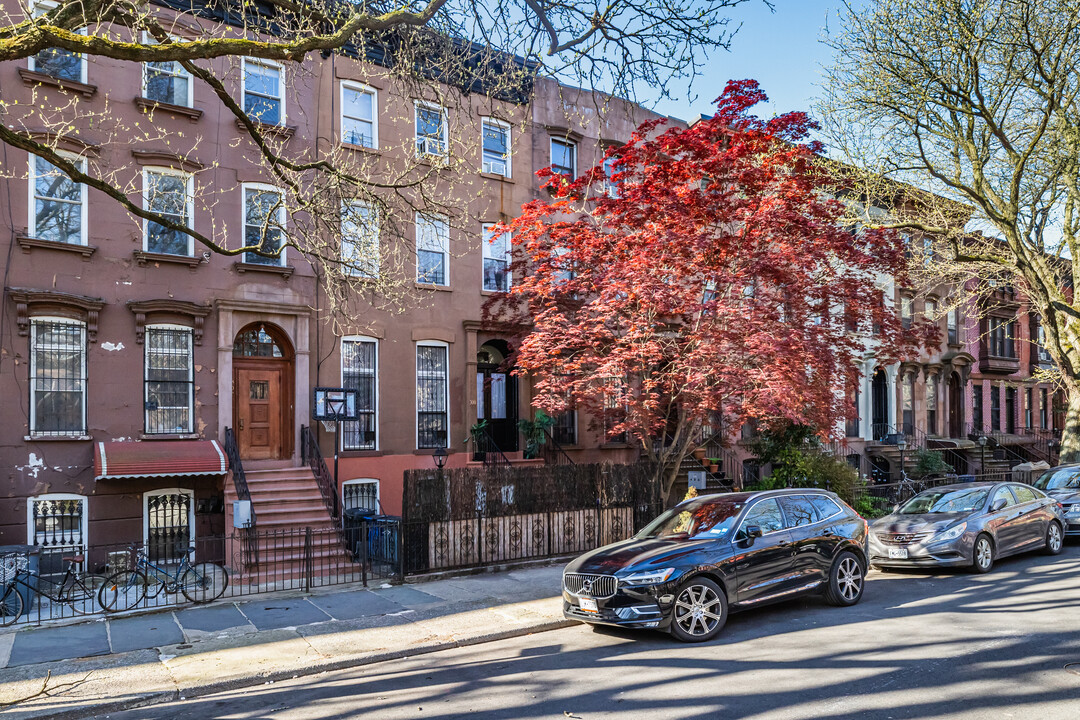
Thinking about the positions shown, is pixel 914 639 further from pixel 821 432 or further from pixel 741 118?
pixel 741 118

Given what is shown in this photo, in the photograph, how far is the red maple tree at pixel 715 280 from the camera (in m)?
13.4

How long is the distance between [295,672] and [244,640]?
1.53 m

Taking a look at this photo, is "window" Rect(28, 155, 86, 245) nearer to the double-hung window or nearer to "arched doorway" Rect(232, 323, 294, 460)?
"arched doorway" Rect(232, 323, 294, 460)

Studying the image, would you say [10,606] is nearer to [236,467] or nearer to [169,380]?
[236,467]

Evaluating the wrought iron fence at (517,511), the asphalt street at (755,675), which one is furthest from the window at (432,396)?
the asphalt street at (755,675)

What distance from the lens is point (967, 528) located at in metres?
12.2

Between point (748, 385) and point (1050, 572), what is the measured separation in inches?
219

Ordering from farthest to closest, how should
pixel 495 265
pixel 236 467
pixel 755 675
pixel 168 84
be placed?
pixel 495 265 < pixel 168 84 < pixel 236 467 < pixel 755 675

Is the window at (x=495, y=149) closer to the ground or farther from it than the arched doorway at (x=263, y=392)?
farther from it

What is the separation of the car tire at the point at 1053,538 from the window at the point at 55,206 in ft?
61.4

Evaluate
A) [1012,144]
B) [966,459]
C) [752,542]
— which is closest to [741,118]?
[752,542]

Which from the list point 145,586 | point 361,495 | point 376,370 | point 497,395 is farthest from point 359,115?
point 145,586

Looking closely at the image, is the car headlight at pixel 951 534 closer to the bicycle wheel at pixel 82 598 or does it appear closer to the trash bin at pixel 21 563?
the bicycle wheel at pixel 82 598

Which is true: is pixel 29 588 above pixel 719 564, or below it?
below
